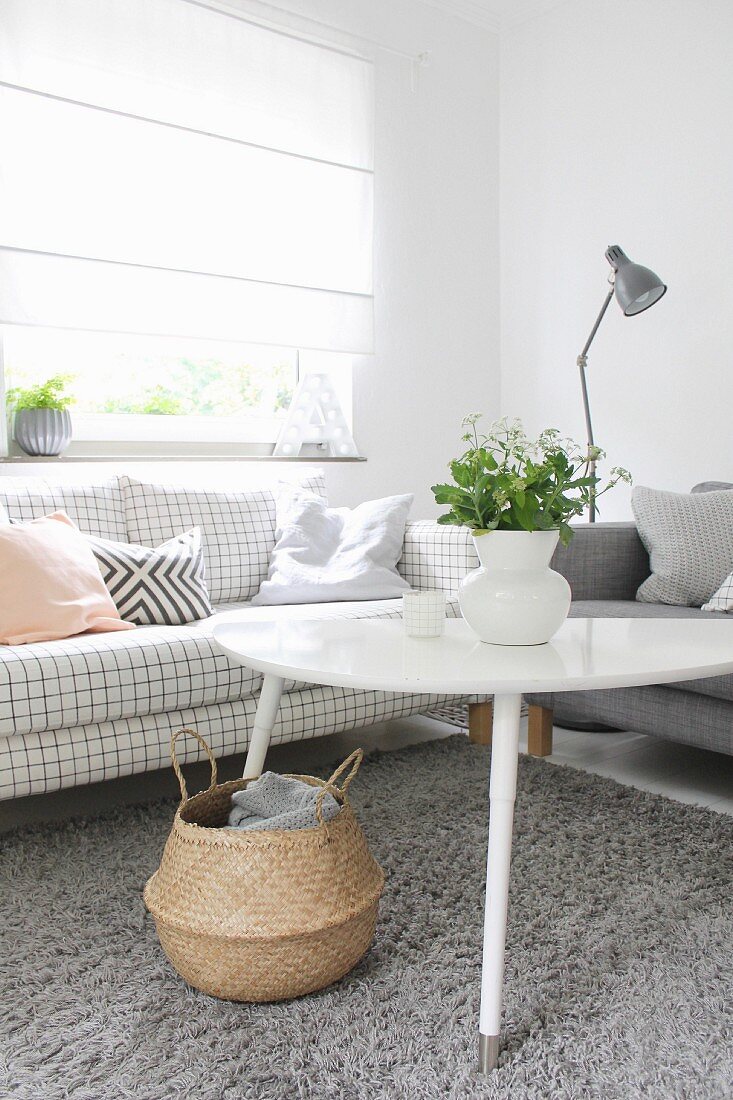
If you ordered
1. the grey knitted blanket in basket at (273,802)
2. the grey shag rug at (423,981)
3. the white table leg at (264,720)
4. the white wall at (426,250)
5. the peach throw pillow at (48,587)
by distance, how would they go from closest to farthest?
the grey shag rug at (423,981)
the grey knitted blanket in basket at (273,802)
the white table leg at (264,720)
the peach throw pillow at (48,587)
the white wall at (426,250)

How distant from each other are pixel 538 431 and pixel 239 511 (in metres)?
1.60

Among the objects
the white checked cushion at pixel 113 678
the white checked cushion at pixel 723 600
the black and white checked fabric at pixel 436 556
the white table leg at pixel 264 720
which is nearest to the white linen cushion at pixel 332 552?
the black and white checked fabric at pixel 436 556

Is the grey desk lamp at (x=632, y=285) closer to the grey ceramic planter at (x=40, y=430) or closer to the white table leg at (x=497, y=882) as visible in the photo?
the grey ceramic planter at (x=40, y=430)

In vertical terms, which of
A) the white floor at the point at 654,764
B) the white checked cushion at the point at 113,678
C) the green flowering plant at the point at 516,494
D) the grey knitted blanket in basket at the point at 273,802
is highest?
the green flowering plant at the point at 516,494

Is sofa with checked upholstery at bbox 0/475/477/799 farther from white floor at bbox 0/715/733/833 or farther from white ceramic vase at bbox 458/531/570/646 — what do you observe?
white ceramic vase at bbox 458/531/570/646

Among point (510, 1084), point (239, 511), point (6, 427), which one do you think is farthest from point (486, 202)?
point (510, 1084)

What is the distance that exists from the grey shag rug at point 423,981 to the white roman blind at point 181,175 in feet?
5.96

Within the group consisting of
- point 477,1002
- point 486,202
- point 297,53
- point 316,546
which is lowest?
point 477,1002

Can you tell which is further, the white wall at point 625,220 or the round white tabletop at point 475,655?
the white wall at point 625,220

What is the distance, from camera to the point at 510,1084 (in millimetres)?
1278

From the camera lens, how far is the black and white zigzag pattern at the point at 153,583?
8.57 feet

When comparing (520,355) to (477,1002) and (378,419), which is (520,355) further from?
(477,1002)

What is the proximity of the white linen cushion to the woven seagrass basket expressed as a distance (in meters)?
1.46

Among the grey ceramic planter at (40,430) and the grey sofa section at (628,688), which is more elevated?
the grey ceramic planter at (40,430)
